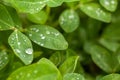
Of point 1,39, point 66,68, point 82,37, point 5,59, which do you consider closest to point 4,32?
point 1,39

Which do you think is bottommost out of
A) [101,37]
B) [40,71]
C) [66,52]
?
[101,37]

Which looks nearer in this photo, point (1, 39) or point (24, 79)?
point (24, 79)

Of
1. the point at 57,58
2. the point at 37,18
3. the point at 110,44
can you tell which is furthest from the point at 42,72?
the point at 110,44

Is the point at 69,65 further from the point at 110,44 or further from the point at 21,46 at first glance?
the point at 110,44

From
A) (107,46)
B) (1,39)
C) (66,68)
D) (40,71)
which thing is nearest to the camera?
(40,71)

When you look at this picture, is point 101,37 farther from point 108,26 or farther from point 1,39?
point 1,39

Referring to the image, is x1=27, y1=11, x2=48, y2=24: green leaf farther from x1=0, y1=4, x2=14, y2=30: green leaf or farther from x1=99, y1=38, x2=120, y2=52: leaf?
x1=99, y1=38, x2=120, y2=52: leaf
